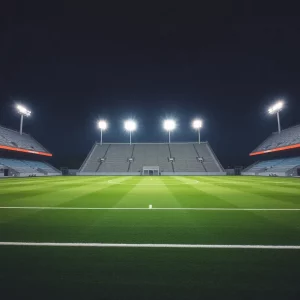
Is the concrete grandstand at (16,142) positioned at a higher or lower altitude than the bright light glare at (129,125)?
lower

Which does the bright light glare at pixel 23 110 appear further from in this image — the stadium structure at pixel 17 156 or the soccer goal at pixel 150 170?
the soccer goal at pixel 150 170

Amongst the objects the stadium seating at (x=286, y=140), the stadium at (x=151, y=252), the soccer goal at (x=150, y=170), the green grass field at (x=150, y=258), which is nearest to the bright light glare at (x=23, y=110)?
the soccer goal at (x=150, y=170)

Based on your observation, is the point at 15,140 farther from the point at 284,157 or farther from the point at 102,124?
the point at 284,157

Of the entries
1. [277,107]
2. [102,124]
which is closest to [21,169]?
[102,124]

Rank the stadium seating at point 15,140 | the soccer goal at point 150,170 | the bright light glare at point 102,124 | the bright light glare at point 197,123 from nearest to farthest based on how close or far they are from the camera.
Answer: the stadium seating at point 15,140 < the soccer goal at point 150,170 < the bright light glare at point 197,123 < the bright light glare at point 102,124

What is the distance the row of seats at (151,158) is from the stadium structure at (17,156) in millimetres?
11383

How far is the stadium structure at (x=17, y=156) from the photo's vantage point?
39.2m

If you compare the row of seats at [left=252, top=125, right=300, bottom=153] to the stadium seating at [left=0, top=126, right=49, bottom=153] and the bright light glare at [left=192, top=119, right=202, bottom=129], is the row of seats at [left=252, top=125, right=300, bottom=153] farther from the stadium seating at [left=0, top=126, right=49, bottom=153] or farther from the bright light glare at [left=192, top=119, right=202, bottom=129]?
the stadium seating at [left=0, top=126, right=49, bottom=153]

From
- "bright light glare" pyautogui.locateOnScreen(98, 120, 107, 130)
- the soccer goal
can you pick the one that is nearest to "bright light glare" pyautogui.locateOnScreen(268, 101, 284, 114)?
the soccer goal

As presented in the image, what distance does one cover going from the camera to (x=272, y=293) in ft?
7.99

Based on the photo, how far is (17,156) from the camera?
1970 inches

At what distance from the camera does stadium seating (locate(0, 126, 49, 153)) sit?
43.5m

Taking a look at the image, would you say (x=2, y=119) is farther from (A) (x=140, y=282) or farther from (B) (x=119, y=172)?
(A) (x=140, y=282)

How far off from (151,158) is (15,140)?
3385 cm
